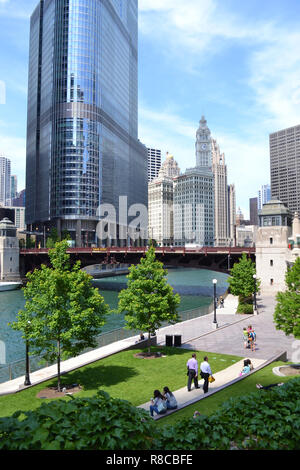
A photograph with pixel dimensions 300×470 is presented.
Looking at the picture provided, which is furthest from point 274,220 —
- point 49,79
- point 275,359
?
point 49,79

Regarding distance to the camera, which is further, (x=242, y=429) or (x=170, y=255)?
(x=170, y=255)

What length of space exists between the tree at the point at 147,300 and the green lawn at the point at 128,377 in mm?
2541

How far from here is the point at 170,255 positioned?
8456 centimetres

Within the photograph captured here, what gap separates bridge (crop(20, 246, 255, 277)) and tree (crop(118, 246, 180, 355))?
142ft

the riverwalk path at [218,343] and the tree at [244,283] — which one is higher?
the tree at [244,283]

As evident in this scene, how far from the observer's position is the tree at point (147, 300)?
2802cm

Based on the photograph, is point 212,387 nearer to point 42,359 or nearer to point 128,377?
point 128,377

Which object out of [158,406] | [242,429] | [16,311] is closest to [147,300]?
[158,406]

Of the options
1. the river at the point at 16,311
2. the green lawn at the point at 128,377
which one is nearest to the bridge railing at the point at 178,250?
the river at the point at 16,311

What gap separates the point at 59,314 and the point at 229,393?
1017cm

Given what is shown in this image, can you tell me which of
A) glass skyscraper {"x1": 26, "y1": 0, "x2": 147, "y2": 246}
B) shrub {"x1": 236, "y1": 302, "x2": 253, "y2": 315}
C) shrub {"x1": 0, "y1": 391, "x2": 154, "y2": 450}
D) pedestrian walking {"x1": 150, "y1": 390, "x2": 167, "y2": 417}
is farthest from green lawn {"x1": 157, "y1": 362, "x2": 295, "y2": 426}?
glass skyscraper {"x1": 26, "y1": 0, "x2": 147, "y2": 246}

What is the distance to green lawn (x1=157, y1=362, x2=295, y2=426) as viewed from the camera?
49.1 feet

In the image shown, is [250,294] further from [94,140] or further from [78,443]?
[94,140]

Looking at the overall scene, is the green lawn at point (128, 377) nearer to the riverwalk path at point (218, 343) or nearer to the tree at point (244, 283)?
the riverwalk path at point (218, 343)
